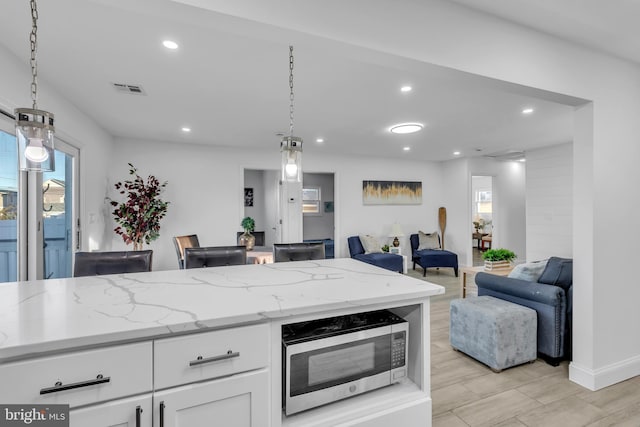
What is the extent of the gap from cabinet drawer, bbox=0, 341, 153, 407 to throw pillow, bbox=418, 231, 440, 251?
244 inches

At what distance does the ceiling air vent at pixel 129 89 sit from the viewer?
9.22 feet

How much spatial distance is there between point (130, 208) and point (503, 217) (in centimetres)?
749

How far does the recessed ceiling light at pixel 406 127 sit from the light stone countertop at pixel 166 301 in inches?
111

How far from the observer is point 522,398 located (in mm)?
2094

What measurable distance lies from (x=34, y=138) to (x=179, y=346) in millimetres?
1082

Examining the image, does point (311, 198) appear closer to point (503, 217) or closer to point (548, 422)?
point (503, 217)

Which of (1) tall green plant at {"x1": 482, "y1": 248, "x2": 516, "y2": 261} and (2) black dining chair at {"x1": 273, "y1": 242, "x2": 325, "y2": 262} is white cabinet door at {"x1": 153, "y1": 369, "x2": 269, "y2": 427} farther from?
(1) tall green plant at {"x1": 482, "y1": 248, "x2": 516, "y2": 261}

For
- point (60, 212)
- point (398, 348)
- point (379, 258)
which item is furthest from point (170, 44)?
point (379, 258)

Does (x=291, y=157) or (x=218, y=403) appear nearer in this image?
(x=218, y=403)

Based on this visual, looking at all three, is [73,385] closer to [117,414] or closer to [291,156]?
[117,414]

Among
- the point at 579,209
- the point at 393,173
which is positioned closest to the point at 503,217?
the point at 393,173

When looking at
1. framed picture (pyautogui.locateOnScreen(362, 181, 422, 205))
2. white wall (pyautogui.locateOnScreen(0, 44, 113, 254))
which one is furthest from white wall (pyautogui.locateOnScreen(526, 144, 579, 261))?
white wall (pyautogui.locateOnScreen(0, 44, 113, 254))

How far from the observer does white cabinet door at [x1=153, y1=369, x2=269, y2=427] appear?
3.33ft

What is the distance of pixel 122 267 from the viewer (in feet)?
6.73
